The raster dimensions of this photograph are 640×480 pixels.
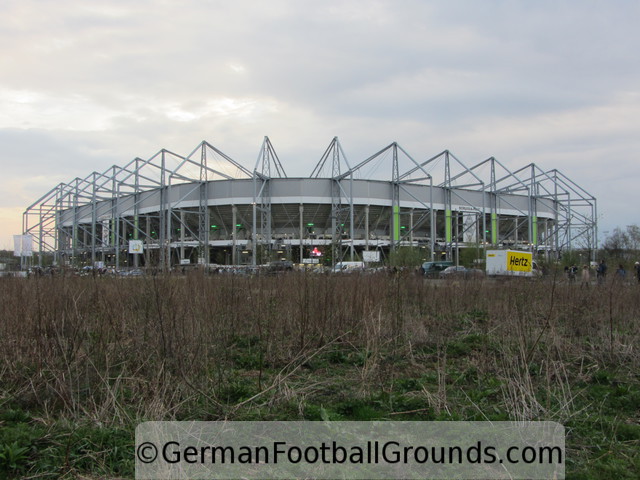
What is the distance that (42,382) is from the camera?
4.51m

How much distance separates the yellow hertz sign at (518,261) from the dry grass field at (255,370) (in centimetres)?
2604

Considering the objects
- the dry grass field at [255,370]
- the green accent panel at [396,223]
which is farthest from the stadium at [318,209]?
the dry grass field at [255,370]

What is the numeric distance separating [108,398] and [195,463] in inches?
52.1

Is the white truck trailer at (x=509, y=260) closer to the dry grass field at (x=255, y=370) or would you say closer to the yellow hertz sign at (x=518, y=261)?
the yellow hertz sign at (x=518, y=261)

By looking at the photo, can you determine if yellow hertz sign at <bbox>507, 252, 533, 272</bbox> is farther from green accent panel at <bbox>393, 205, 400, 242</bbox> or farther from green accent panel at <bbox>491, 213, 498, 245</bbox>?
green accent panel at <bbox>491, 213, 498, 245</bbox>

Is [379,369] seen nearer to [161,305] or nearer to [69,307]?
[161,305]

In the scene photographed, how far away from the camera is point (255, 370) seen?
5.93 m

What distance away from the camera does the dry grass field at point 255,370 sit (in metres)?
3.58

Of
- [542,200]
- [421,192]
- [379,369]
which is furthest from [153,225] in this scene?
[379,369]

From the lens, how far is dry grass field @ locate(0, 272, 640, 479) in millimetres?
3580

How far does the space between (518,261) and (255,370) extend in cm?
3142

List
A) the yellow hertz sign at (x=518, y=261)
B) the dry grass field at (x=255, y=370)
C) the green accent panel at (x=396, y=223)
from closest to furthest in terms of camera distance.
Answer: the dry grass field at (x=255, y=370)
the yellow hertz sign at (x=518, y=261)
the green accent panel at (x=396, y=223)

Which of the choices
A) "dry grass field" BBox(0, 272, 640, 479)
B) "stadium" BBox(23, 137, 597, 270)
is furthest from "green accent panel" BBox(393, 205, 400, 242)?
"dry grass field" BBox(0, 272, 640, 479)

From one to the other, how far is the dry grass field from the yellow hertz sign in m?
26.0
